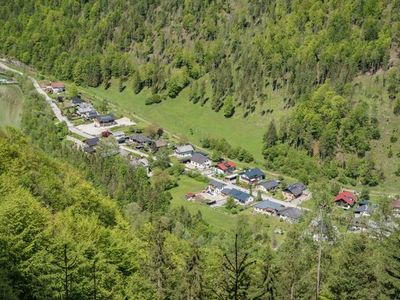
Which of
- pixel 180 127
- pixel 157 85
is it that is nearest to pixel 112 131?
pixel 180 127

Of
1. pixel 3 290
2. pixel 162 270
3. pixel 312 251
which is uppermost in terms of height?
pixel 3 290

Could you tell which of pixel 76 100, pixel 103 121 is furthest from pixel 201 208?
pixel 76 100

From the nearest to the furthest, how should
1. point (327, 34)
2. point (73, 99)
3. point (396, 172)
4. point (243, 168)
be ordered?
point (396, 172)
point (243, 168)
point (327, 34)
point (73, 99)

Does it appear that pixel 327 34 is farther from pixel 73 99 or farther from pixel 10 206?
pixel 10 206

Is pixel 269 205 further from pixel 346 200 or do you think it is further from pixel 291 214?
pixel 346 200

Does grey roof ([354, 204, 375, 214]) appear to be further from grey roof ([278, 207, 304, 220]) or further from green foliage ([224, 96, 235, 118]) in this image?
green foliage ([224, 96, 235, 118])

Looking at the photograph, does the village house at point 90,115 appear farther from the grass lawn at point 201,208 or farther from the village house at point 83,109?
the grass lawn at point 201,208

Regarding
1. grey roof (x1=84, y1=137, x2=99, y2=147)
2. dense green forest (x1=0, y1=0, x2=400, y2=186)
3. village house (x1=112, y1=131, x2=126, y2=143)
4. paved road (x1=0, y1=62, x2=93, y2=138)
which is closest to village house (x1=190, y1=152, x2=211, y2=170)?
dense green forest (x1=0, y1=0, x2=400, y2=186)

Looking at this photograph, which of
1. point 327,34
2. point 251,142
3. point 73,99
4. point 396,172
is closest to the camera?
point 396,172
